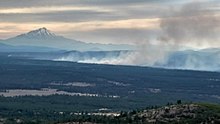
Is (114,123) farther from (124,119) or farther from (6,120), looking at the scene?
(6,120)

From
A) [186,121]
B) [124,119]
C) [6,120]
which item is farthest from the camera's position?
[6,120]

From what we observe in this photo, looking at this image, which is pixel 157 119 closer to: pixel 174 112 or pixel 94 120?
pixel 174 112

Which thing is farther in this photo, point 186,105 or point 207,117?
point 186,105

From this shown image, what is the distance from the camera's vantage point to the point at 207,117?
128625mm

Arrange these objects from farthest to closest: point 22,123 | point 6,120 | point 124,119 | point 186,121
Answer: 1. point 6,120
2. point 22,123
3. point 124,119
4. point 186,121

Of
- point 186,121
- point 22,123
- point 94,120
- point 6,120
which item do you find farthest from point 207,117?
point 6,120

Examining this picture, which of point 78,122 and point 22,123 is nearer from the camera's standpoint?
point 78,122

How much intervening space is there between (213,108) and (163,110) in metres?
11.7

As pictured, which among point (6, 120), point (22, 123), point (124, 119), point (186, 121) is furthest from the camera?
point (6, 120)

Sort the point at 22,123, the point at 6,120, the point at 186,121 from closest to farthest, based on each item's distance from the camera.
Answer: the point at 186,121 < the point at 22,123 < the point at 6,120

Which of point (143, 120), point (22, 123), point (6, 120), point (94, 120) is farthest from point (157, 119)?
point (6, 120)

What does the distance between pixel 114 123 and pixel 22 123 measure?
48733 mm

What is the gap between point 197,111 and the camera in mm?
134750

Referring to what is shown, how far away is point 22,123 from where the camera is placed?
173m
